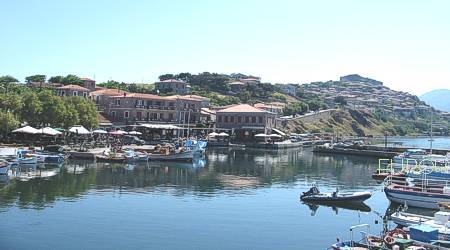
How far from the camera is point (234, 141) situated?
106 meters

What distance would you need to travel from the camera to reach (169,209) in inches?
1367

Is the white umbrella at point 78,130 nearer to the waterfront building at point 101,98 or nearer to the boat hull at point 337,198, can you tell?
the waterfront building at point 101,98

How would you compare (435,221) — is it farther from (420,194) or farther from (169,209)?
(169,209)

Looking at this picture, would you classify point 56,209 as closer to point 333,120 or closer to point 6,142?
point 6,142

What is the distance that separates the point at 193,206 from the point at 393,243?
17133mm

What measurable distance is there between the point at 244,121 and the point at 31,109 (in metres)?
50.1

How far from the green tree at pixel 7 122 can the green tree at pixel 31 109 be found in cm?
289

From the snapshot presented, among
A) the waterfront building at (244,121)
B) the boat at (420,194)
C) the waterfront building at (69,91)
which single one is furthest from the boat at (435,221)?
the waterfront building at (69,91)

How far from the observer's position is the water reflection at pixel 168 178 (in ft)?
131

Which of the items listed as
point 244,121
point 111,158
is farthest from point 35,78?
point 111,158

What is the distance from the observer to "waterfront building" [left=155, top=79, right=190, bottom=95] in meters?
138

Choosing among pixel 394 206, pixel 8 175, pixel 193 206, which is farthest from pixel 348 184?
pixel 8 175

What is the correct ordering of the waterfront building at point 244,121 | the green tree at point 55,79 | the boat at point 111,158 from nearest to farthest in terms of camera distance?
1. the boat at point 111,158
2. the waterfront building at point 244,121
3. the green tree at point 55,79

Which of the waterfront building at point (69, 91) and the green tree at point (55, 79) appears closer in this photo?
the waterfront building at point (69, 91)
